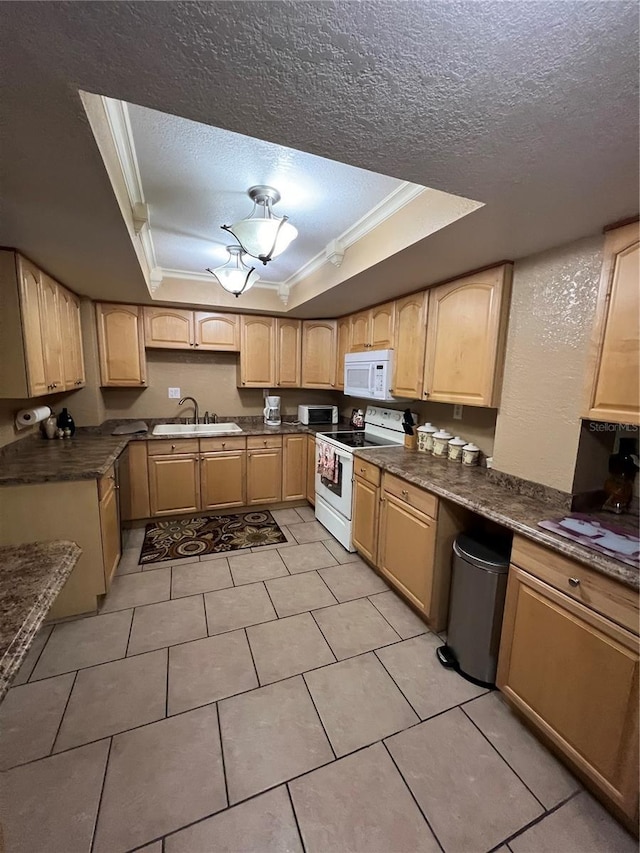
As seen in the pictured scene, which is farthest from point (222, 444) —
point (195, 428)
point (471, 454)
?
point (471, 454)

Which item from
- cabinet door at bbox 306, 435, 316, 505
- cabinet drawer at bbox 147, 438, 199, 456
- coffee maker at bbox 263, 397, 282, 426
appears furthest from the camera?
coffee maker at bbox 263, 397, 282, 426

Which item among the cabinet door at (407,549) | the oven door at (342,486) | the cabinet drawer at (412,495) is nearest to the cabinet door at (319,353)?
the oven door at (342,486)

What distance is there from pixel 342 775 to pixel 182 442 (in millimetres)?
2764

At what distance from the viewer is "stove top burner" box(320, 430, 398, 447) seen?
3.09 meters

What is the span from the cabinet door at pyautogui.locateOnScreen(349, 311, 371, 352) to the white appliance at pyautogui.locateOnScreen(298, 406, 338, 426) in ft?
2.69

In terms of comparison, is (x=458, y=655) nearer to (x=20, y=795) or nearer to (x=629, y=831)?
(x=629, y=831)

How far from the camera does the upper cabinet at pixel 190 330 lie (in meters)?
3.51

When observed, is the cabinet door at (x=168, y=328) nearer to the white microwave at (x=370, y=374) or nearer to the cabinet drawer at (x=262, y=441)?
the cabinet drawer at (x=262, y=441)

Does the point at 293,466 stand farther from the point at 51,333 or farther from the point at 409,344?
the point at 51,333

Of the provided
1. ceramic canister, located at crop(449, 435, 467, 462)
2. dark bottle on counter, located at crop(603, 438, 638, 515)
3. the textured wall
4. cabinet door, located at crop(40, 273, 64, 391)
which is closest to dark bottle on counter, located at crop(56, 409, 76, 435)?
cabinet door, located at crop(40, 273, 64, 391)

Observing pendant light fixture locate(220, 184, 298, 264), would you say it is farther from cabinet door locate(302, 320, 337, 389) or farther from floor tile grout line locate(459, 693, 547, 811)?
floor tile grout line locate(459, 693, 547, 811)

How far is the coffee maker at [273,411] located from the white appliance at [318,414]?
28 centimetres

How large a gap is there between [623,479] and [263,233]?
214cm

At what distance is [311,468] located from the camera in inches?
151
